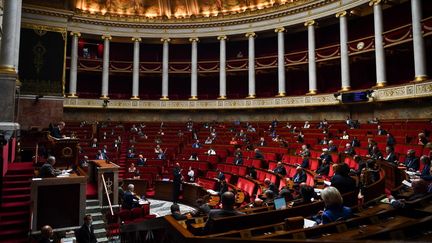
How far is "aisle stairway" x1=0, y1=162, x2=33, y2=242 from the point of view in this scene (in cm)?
715

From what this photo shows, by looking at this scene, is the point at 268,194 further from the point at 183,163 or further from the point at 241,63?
the point at 241,63

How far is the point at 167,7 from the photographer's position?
27.6 metres

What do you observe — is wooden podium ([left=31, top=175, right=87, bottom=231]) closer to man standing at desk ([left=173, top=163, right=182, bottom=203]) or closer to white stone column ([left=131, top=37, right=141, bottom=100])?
man standing at desk ([left=173, top=163, right=182, bottom=203])

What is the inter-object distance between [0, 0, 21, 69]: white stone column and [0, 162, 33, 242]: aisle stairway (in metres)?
3.28

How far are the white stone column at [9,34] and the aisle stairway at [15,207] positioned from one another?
10.8 ft

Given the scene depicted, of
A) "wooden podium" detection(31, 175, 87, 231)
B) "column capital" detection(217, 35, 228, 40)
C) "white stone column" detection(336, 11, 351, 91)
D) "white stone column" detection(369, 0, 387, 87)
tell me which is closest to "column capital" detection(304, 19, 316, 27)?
"white stone column" detection(336, 11, 351, 91)

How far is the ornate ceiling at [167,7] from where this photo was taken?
86.1ft

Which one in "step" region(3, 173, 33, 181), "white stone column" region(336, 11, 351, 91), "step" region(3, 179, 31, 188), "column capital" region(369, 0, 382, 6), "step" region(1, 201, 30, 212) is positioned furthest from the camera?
"white stone column" region(336, 11, 351, 91)

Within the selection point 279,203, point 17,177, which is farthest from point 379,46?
point 17,177

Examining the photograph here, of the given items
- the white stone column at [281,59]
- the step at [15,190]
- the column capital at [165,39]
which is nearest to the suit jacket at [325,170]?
the step at [15,190]

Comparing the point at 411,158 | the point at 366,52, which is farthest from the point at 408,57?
the point at 411,158

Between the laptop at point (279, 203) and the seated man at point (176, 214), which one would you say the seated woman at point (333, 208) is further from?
the seated man at point (176, 214)

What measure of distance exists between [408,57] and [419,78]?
207 inches

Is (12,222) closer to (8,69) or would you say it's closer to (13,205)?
(13,205)
